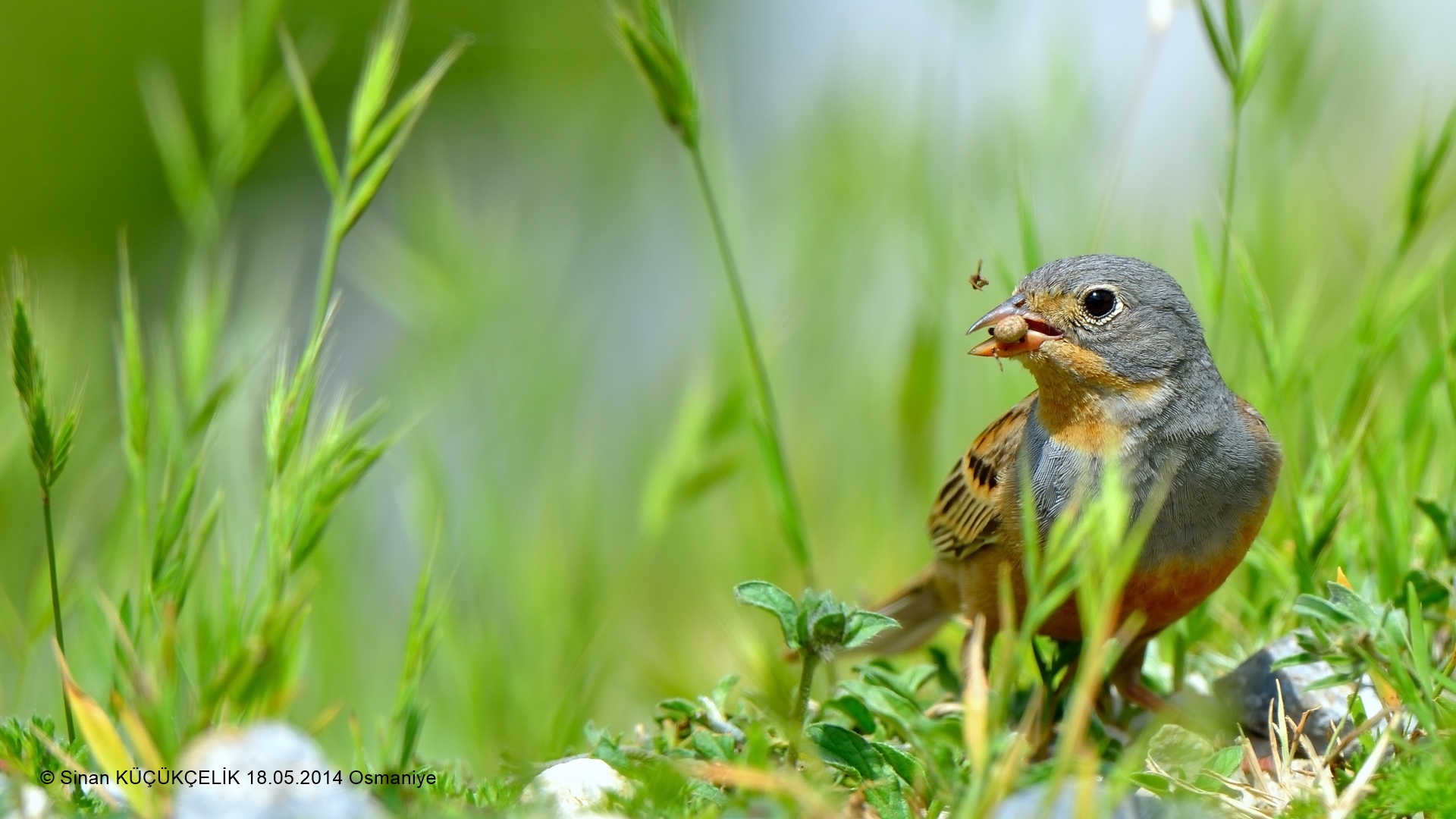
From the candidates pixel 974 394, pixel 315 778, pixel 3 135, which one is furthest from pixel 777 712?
pixel 3 135

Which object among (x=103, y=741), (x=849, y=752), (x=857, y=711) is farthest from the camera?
(x=857, y=711)

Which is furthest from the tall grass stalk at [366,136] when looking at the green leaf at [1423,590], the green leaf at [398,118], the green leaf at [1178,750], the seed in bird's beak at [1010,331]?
the green leaf at [1423,590]

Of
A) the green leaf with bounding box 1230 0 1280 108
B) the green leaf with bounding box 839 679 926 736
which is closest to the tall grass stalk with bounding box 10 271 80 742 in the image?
the green leaf with bounding box 839 679 926 736

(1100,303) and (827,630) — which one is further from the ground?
(1100,303)

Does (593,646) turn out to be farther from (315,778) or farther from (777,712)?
(315,778)

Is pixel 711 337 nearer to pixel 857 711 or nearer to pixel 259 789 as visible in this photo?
pixel 857 711

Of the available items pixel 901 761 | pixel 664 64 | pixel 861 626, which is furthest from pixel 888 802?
pixel 664 64

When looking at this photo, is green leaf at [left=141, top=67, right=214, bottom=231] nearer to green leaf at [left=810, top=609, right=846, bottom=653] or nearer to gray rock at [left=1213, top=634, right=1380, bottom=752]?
green leaf at [left=810, top=609, right=846, bottom=653]
